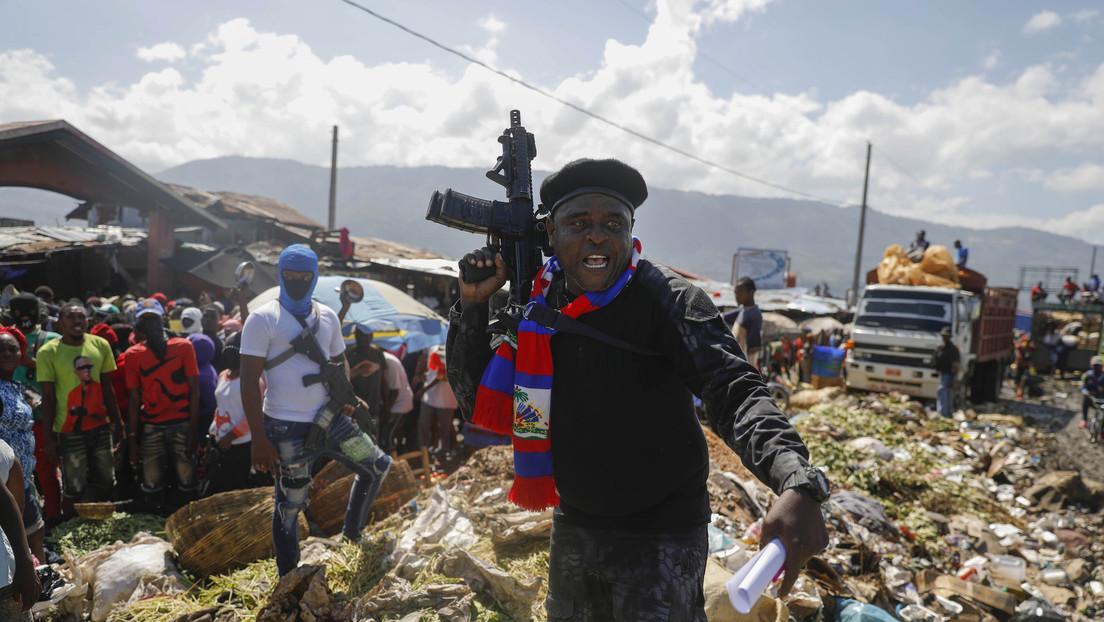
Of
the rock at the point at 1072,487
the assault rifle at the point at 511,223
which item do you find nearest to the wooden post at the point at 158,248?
the assault rifle at the point at 511,223

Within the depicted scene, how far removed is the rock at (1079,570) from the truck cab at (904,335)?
21.3 feet

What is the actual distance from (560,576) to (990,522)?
665cm

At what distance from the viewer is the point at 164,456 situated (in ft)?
17.0

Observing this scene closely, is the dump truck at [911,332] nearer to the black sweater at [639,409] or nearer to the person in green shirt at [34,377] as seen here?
the black sweater at [639,409]

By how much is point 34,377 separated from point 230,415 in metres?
2.32

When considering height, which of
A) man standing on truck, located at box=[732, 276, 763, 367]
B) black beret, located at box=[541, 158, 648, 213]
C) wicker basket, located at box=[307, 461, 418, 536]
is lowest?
wicker basket, located at box=[307, 461, 418, 536]

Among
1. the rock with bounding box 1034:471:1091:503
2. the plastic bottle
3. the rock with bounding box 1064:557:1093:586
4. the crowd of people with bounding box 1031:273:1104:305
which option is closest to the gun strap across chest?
the plastic bottle

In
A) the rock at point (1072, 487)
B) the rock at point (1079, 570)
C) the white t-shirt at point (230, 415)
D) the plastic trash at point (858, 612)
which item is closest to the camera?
the plastic trash at point (858, 612)

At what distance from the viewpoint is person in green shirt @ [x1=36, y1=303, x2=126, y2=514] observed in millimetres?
4883

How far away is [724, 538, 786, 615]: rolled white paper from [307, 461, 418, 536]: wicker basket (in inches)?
148

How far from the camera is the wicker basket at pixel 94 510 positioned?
4.70 meters

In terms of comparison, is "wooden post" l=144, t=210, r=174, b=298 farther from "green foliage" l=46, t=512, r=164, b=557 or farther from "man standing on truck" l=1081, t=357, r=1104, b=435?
"man standing on truck" l=1081, t=357, r=1104, b=435

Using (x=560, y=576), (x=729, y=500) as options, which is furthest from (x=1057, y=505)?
(x=560, y=576)

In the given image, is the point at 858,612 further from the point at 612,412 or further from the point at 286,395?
→ the point at 286,395
